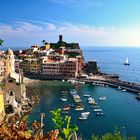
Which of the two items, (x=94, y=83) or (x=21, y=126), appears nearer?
(x=21, y=126)

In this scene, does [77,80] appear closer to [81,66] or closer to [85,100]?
[81,66]

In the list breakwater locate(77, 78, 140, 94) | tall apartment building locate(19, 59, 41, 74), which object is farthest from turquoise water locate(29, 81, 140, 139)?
tall apartment building locate(19, 59, 41, 74)

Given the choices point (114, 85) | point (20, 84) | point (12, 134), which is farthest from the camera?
point (114, 85)

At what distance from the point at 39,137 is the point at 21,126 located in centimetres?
22

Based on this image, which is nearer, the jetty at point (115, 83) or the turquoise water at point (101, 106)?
the turquoise water at point (101, 106)

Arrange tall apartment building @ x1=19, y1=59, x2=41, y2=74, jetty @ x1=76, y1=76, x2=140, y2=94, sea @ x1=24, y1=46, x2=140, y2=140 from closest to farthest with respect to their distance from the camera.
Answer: sea @ x1=24, y1=46, x2=140, y2=140 < jetty @ x1=76, y1=76, x2=140, y2=94 < tall apartment building @ x1=19, y1=59, x2=41, y2=74

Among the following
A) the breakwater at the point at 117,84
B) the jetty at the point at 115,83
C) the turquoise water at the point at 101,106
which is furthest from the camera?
the jetty at the point at 115,83

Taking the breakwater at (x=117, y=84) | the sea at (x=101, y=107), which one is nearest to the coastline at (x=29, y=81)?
the sea at (x=101, y=107)

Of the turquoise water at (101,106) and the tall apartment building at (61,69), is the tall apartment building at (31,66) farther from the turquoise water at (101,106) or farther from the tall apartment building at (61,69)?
the turquoise water at (101,106)

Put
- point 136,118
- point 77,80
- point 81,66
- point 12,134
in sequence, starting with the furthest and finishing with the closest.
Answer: point 81,66, point 77,80, point 136,118, point 12,134

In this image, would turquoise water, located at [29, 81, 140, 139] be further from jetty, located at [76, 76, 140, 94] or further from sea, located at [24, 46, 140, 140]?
jetty, located at [76, 76, 140, 94]

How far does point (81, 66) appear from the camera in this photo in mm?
69938

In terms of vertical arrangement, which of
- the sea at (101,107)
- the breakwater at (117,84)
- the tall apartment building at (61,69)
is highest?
the tall apartment building at (61,69)

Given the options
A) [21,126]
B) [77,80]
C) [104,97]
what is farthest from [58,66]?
[21,126]
